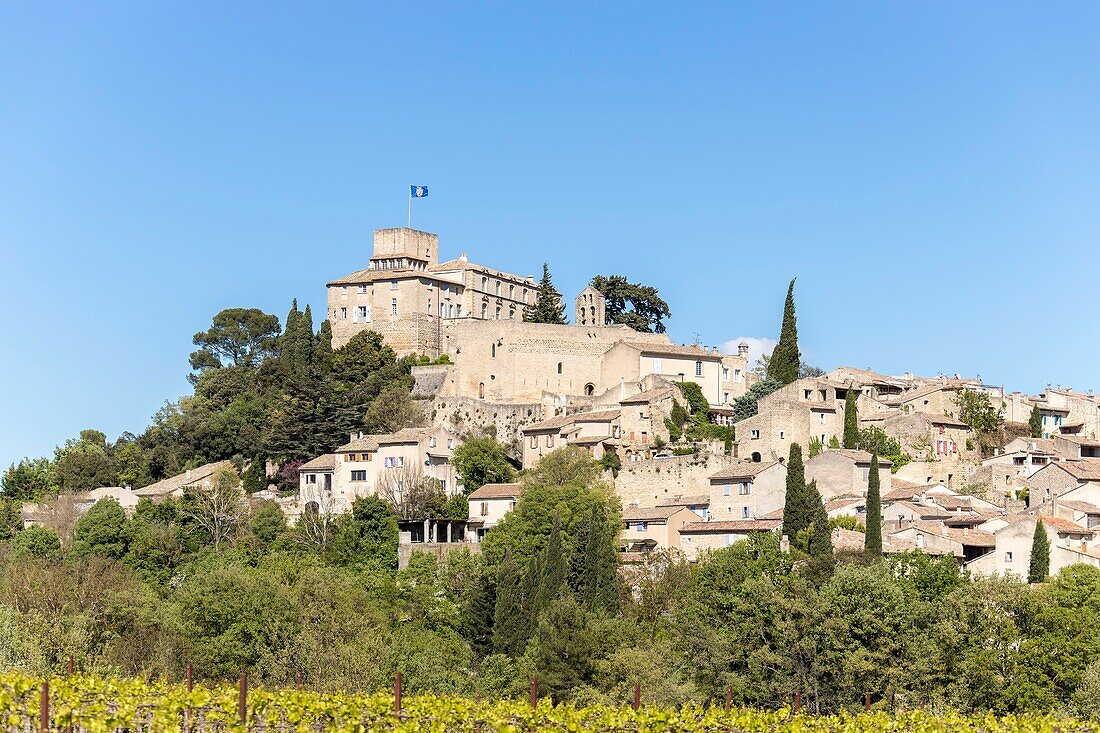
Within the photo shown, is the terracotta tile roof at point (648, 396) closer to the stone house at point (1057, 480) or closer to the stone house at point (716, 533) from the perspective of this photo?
the stone house at point (716, 533)

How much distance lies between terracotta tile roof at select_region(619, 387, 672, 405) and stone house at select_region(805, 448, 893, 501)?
989 cm

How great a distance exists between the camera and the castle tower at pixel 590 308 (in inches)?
3457

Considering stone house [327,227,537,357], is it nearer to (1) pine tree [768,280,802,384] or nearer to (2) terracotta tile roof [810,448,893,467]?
(1) pine tree [768,280,802,384]

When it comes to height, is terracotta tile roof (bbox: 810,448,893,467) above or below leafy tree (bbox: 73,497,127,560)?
above

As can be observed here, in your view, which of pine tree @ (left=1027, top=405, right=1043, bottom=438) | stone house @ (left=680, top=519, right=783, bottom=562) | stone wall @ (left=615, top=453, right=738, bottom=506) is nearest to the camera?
stone house @ (left=680, top=519, right=783, bottom=562)

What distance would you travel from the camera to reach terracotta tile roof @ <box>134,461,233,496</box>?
7638 cm

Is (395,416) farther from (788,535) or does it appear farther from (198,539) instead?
(788,535)

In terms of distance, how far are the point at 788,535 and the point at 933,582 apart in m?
8.67

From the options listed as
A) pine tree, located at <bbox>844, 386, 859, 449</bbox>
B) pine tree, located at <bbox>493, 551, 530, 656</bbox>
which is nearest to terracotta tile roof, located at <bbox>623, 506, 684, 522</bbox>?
pine tree, located at <bbox>493, 551, 530, 656</bbox>

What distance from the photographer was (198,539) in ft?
229

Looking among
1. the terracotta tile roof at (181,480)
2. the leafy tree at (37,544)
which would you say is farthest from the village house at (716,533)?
the leafy tree at (37,544)

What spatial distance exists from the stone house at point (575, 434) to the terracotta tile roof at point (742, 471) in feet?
20.6

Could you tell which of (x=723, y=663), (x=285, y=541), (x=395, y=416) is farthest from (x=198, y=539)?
(x=723, y=663)

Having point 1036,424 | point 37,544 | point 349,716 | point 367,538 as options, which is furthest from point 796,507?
point 37,544
